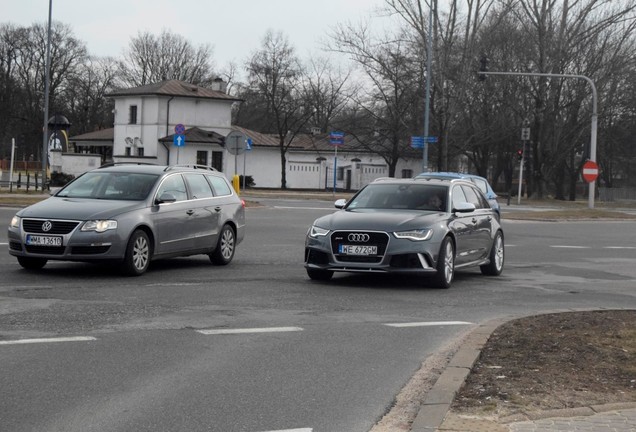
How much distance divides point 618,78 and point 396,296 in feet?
169

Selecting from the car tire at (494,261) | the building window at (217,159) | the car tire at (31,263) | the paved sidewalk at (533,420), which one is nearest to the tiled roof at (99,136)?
the building window at (217,159)

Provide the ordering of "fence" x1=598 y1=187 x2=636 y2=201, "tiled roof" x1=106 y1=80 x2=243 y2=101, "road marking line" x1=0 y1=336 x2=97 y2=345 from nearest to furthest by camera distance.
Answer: "road marking line" x1=0 y1=336 x2=97 y2=345 → "tiled roof" x1=106 y1=80 x2=243 y2=101 → "fence" x1=598 y1=187 x2=636 y2=201

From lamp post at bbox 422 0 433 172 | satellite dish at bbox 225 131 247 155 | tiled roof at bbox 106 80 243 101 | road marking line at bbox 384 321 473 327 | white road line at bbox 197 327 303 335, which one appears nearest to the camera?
white road line at bbox 197 327 303 335

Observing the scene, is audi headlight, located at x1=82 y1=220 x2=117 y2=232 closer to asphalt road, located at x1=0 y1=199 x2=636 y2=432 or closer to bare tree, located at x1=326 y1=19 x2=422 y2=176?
asphalt road, located at x1=0 y1=199 x2=636 y2=432

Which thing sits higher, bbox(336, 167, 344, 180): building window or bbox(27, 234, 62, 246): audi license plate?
bbox(336, 167, 344, 180): building window

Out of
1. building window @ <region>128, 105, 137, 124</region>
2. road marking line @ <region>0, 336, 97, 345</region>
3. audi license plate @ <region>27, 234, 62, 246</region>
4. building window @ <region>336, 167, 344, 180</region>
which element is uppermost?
building window @ <region>128, 105, 137, 124</region>

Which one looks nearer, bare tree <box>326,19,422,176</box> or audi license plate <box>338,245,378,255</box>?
audi license plate <box>338,245,378,255</box>

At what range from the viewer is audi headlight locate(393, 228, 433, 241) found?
13562mm

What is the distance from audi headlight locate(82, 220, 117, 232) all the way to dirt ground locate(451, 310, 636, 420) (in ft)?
19.3

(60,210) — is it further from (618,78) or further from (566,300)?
(618,78)

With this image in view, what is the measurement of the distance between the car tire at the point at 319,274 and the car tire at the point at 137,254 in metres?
2.27

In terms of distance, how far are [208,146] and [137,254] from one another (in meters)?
63.3

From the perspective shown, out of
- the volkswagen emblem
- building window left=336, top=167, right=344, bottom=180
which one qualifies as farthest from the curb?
building window left=336, top=167, right=344, bottom=180

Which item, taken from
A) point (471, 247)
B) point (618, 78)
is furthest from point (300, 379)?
point (618, 78)
